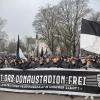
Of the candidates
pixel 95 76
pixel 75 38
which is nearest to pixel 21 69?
pixel 95 76

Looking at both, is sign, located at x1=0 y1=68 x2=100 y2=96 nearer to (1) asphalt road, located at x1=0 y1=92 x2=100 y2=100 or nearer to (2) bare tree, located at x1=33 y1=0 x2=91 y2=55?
(1) asphalt road, located at x1=0 y1=92 x2=100 y2=100

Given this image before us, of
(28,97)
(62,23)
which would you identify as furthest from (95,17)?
(28,97)

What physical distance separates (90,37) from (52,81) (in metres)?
1.89

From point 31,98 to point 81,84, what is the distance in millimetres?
1963

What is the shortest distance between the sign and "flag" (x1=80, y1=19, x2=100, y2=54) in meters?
0.72

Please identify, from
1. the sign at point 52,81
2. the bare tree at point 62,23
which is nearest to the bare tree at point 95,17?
the bare tree at point 62,23

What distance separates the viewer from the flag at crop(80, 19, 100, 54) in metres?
10.2

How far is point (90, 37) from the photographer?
34.1 feet

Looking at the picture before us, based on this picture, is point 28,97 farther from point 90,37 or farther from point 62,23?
point 62,23

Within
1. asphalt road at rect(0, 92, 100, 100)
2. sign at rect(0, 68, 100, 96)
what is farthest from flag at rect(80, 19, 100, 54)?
asphalt road at rect(0, 92, 100, 100)

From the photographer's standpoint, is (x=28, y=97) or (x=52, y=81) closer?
(x=52, y=81)

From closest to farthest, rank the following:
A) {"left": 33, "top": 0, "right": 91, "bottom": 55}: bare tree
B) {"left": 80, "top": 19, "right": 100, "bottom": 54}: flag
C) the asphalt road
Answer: {"left": 80, "top": 19, "right": 100, "bottom": 54}: flag
the asphalt road
{"left": 33, "top": 0, "right": 91, "bottom": 55}: bare tree

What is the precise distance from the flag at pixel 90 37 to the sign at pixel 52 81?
0.72 m

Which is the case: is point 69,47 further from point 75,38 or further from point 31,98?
point 31,98
